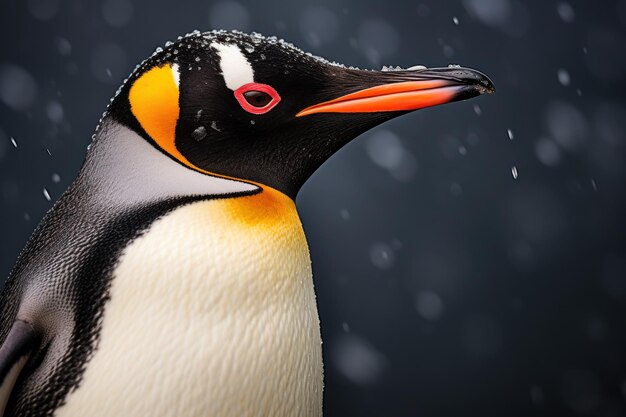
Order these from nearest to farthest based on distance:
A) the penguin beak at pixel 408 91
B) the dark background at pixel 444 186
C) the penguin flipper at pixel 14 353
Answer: the penguin flipper at pixel 14 353
the penguin beak at pixel 408 91
the dark background at pixel 444 186

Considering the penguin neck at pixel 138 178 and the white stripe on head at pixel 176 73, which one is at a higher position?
the white stripe on head at pixel 176 73

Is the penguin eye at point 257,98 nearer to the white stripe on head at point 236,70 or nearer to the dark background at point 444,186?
the white stripe on head at point 236,70

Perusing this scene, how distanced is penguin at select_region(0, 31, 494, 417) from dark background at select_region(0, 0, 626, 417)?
1187 mm

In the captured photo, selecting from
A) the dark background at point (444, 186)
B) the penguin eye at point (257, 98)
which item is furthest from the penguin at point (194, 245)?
the dark background at point (444, 186)

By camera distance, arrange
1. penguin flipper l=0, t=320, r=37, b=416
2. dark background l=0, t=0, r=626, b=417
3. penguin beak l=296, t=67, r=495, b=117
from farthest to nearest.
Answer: dark background l=0, t=0, r=626, b=417 < penguin beak l=296, t=67, r=495, b=117 < penguin flipper l=0, t=320, r=37, b=416

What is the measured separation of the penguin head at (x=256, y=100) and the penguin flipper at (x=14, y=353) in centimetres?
26

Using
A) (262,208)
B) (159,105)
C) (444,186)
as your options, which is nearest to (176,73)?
(159,105)

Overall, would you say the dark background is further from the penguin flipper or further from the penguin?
the penguin flipper

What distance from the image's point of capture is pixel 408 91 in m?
0.85

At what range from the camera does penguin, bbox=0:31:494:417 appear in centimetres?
78

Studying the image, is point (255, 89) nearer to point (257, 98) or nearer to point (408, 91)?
point (257, 98)

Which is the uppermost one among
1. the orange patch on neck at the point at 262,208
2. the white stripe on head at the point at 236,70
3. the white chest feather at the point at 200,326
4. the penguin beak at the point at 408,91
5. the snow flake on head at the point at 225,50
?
the snow flake on head at the point at 225,50

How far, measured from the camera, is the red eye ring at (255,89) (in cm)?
86

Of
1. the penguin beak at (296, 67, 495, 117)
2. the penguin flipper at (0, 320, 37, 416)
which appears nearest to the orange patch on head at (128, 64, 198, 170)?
the penguin beak at (296, 67, 495, 117)
